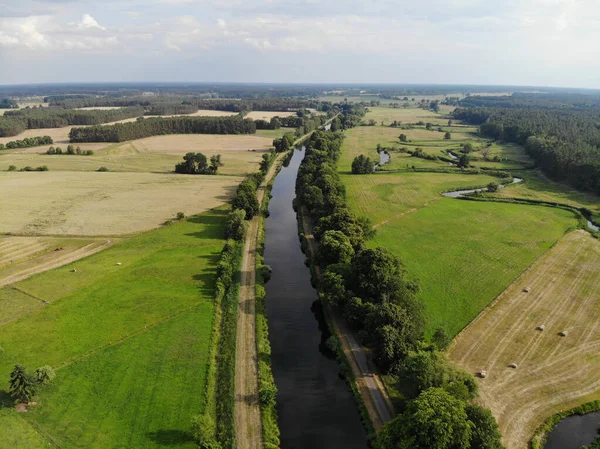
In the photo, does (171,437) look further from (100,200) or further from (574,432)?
(100,200)

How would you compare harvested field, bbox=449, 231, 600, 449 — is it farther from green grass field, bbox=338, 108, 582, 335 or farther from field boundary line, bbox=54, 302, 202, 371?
field boundary line, bbox=54, 302, 202, 371

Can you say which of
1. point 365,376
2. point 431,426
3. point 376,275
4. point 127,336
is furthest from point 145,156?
point 431,426

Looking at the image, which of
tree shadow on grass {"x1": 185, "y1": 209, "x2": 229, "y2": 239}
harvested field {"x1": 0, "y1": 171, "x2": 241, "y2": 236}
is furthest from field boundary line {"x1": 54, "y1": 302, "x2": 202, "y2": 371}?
harvested field {"x1": 0, "y1": 171, "x2": 241, "y2": 236}

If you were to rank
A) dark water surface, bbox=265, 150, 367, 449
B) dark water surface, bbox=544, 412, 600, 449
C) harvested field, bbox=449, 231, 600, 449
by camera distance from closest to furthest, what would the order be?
dark water surface, bbox=544, 412, 600, 449 < dark water surface, bbox=265, 150, 367, 449 < harvested field, bbox=449, 231, 600, 449

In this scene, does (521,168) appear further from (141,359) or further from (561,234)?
(141,359)

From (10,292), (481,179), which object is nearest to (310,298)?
(10,292)
